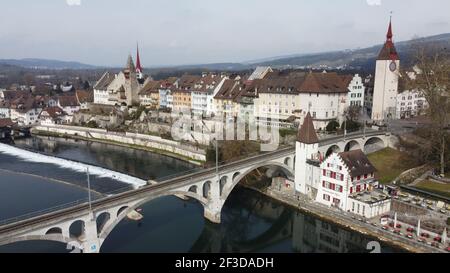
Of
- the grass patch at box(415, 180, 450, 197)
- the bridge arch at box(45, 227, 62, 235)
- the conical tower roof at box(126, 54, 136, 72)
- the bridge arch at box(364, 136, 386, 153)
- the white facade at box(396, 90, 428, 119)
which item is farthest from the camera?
the conical tower roof at box(126, 54, 136, 72)

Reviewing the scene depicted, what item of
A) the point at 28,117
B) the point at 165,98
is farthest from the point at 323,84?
the point at 28,117

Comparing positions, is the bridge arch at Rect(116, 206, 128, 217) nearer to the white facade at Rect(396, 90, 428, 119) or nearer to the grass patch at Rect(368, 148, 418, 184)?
the grass patch at Rect(368, 148, 418, 184)

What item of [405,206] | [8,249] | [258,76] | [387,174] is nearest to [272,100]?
[258,76]

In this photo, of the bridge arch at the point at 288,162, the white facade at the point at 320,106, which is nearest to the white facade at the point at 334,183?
the bridge arch at the point at 288,162

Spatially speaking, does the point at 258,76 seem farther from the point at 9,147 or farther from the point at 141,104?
the point at 9,147

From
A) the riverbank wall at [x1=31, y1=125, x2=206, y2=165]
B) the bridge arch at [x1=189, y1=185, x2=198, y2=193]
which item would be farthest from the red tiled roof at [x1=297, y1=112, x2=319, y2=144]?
the riverbank wall at [x1=31, y1=125, x2=206, y2=165]

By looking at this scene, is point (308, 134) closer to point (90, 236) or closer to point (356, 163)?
point (356, 163)
